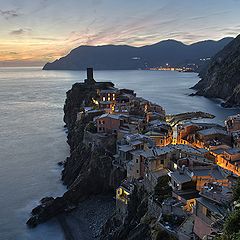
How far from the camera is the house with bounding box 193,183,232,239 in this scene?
54.2 ft

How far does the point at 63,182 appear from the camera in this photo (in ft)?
135

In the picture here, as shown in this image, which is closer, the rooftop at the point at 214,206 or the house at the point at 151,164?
the rooftop at the point at 214,206

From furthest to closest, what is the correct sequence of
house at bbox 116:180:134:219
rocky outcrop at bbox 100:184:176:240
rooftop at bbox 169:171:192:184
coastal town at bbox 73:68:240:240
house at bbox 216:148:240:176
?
house at bbox 216:148:240:176 → house at bbox 116:180:134:219 → rooftop at bbox 169:171:192:184 → rocky outcrop at bbox 100:184:176:240 → coastal town at bbox 73:68:240:240

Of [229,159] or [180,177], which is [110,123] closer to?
[229,159]

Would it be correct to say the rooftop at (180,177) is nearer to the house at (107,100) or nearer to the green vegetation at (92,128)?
the green vegetation at (92,128)

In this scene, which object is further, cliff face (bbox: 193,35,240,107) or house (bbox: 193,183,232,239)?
cliff face (bbox: 193,35,240,107)

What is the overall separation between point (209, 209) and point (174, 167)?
1061 cm

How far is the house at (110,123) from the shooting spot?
41.5m

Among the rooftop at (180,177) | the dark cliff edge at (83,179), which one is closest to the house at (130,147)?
the dark cliff edge at (83,179)

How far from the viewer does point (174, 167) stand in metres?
27.5

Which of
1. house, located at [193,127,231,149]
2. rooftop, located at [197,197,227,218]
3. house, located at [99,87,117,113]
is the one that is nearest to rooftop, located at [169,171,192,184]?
rooftop, located at [197,197,227,218]

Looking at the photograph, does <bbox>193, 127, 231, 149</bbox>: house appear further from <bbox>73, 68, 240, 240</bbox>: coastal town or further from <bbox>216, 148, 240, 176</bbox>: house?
<bbox>216, 148, 240, 176</bbox>: house

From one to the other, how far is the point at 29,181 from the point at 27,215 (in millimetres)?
8753

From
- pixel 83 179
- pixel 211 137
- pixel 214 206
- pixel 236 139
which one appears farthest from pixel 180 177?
pixel 236 139
